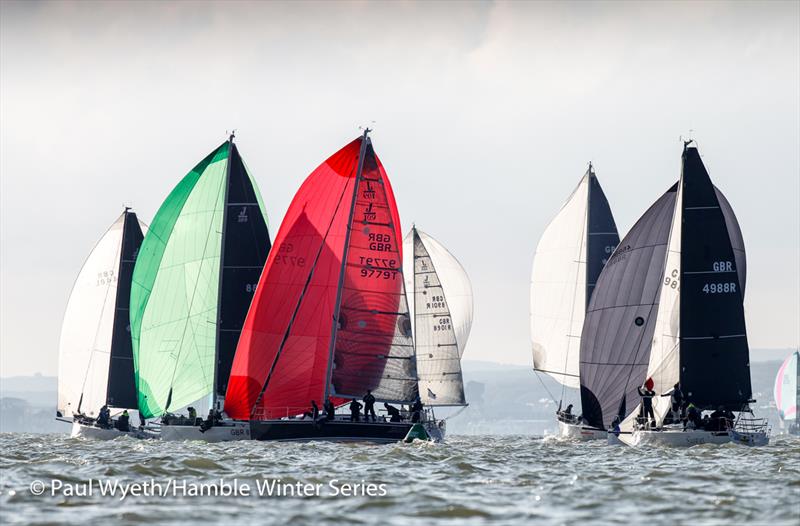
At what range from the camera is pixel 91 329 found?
60750 millimetres

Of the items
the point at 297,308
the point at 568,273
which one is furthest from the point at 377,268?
the point at 568,273

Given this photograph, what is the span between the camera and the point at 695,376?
40.9 meters

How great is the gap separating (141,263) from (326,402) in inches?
587

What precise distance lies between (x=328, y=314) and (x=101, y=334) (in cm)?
1998

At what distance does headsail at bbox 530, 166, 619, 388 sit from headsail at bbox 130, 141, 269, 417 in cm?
1649

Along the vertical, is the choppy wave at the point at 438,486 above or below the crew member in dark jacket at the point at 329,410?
below

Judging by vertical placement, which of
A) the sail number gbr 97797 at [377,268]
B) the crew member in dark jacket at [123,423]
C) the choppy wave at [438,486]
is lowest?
the choppy wave at [438,486]

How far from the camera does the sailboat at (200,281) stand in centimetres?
5088

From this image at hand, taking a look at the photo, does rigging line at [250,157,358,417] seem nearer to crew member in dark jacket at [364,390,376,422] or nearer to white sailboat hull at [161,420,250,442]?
white sailboat hull at [161,420,250,442]

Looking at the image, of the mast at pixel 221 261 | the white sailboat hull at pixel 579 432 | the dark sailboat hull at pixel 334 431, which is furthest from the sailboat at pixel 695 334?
the mast at pixel 221 261

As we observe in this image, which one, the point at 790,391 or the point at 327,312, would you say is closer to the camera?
the point at 327,312

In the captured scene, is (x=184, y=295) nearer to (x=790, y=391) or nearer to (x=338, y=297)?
(x=338, y=297)

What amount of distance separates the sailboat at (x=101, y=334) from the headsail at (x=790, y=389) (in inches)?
3732

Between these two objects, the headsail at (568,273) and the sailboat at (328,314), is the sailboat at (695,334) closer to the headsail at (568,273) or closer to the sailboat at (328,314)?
the sailboat at (328,314)
